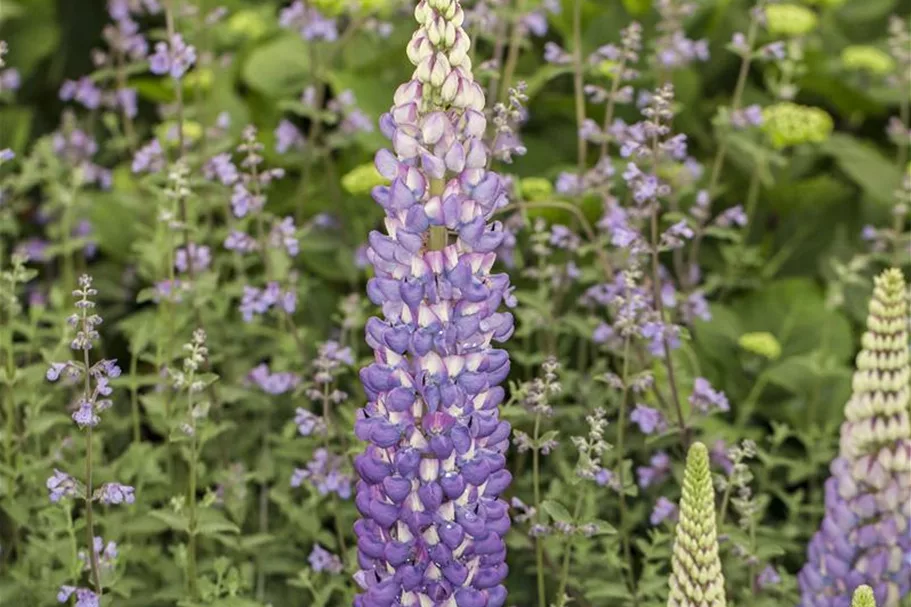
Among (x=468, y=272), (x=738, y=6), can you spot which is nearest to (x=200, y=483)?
(x=468, y=272)

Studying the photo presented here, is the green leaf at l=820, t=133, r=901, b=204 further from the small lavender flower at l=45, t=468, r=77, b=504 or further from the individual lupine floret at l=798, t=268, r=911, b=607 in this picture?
the small lavender flower at l=45, t=468, r=77, b=504

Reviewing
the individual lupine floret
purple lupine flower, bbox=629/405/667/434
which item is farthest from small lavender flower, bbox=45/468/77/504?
the individual lupine floret

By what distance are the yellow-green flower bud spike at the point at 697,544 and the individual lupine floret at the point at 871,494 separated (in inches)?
28.1

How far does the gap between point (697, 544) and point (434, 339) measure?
0.55m

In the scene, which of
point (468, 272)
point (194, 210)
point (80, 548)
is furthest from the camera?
point (194, 210)

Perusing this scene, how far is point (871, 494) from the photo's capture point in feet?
9.89

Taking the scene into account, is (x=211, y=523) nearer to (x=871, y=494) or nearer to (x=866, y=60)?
(x=871, y=494)

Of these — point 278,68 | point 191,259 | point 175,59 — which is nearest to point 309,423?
point 191,259

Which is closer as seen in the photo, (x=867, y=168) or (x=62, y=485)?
(x=62, y=485)

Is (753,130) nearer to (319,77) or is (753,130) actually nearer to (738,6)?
(738,6)

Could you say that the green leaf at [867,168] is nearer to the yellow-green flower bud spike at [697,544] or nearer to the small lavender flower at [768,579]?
the small lavender flower at [768,579]

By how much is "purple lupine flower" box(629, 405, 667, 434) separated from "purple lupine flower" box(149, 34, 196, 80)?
140cm

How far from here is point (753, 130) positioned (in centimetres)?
522

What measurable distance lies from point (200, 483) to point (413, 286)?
145cm
